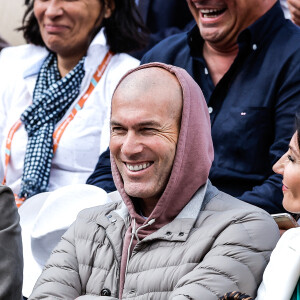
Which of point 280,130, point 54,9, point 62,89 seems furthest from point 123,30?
point 280,130

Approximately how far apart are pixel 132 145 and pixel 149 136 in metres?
0.07

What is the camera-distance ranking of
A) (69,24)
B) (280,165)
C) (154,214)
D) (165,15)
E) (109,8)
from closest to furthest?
(154,214) → (280,165) → (69,24) → (109,8) → (165,15)

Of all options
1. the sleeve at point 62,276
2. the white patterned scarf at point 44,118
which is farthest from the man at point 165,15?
the sleeve at point 62,276

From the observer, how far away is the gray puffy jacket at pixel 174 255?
290cm

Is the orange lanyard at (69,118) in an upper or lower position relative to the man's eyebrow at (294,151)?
lower

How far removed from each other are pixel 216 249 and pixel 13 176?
7.17 feet

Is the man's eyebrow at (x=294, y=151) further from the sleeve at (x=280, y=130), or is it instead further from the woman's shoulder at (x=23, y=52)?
the woman's shoulder at (x=23, y=52)

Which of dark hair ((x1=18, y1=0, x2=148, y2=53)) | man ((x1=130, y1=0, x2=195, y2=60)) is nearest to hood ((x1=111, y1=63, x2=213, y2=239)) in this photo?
dark hair ((x1=18, y1=0, x2=148, y2=53))

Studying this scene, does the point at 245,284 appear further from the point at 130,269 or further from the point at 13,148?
the point at 13,148

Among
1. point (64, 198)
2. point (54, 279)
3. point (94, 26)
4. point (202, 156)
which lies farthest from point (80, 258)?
point (94, 26)

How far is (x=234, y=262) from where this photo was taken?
2898 millimetres

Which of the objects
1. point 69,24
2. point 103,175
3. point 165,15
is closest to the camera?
point 103,175

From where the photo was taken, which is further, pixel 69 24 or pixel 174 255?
pixel 69 24

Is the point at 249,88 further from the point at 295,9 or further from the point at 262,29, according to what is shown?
the point at 295,9
